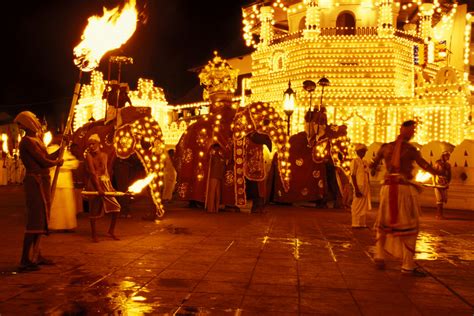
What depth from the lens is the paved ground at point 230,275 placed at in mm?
5004

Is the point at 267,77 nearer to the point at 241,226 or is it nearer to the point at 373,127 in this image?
the point at 373,127

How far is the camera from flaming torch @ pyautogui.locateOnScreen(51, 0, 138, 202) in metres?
7.69

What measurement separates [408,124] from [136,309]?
4061 millimetres

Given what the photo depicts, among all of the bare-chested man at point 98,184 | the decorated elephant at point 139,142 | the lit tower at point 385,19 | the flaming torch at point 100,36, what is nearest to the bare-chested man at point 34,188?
the flaming torch at point 100,36

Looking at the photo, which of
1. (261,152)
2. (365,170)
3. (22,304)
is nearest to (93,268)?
(22,304)

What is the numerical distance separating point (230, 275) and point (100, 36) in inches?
150

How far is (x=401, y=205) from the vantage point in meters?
6.89

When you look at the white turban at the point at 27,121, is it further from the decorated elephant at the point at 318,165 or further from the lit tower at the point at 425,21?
the lit tower at the point at 425,21

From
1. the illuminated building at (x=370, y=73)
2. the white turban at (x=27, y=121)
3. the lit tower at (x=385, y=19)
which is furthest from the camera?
the lit tower at (x=385, y=19)

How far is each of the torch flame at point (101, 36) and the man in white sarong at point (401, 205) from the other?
406 centimetres

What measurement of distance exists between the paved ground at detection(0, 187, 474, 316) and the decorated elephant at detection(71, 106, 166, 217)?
1.59m

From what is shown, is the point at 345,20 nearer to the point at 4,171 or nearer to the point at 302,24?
the point at 302,24

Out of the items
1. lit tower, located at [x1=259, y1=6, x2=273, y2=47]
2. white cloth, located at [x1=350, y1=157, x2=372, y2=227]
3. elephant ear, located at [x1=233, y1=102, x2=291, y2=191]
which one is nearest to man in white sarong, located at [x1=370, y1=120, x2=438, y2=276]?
white cloth, located at [x1=350, y1=157, x2=372, y2=227]

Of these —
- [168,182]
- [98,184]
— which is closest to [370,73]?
[168,182]
